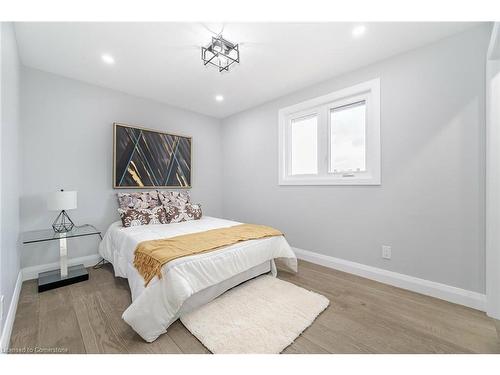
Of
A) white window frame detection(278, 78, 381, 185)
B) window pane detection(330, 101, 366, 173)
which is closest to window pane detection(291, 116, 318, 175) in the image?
white window frame detection(278, 78, 381, 185)

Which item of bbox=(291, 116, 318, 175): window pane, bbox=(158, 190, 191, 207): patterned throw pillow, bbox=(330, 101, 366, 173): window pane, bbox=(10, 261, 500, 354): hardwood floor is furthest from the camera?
bbox=(158, 190, 191, 207): patterned throw pillow

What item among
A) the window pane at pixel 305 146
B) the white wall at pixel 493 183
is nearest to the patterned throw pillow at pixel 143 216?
the window pane at pixel 305 146

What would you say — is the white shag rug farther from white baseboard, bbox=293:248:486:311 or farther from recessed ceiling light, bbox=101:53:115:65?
recessed ceiling light, bbox=101:53:115:65

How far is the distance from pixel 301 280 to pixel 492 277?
5.03 feet

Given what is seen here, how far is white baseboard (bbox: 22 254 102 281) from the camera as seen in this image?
2332 millimetres

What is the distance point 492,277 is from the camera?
159 cm

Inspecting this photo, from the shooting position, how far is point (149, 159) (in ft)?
10.6

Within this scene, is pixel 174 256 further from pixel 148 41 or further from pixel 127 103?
pixel 127 103

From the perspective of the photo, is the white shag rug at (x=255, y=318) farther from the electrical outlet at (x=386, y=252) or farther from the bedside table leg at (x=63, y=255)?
the bedside table leg at (x=63, y=255)

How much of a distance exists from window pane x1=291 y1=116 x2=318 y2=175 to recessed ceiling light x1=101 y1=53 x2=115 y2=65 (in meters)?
2.41

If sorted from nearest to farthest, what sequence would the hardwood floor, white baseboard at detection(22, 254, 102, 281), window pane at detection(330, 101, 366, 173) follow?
the hardwood floor < white baseboard at detection(22, 254, 102, 281) < window pane at detection(330, 101, 366, 173)

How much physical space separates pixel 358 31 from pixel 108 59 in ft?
8.37

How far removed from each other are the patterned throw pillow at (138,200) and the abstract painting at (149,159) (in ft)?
0.65

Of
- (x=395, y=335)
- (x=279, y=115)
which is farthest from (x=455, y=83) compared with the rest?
(x=395, y=335)
